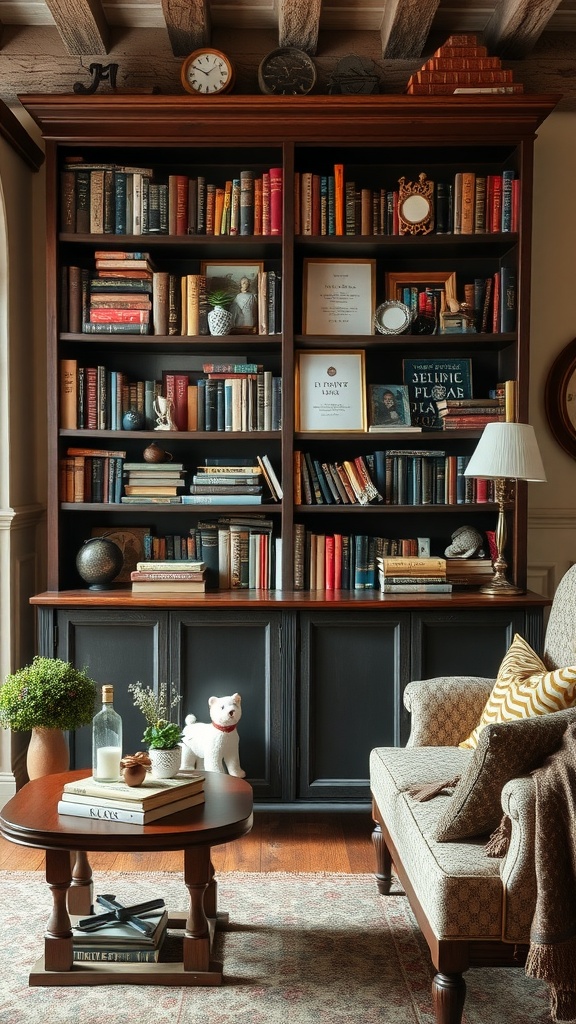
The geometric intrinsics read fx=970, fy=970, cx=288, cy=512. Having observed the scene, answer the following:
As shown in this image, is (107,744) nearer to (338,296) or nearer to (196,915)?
(196,915)

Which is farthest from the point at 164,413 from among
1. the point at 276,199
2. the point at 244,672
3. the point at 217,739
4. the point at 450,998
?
the point at 450,998

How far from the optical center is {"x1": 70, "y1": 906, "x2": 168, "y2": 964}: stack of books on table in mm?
2486

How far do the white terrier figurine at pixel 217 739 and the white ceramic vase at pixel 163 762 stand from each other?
91 cm

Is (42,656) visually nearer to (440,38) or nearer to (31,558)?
(31,558)

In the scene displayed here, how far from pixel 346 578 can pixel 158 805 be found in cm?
167

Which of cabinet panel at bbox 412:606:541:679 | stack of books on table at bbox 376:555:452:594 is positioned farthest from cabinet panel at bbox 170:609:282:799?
cabinet panel at bbox 412:606:541:679

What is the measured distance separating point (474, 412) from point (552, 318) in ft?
2.21

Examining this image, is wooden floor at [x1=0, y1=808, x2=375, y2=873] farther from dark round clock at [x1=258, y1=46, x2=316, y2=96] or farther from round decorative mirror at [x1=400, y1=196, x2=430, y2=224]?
dark round clock at [x1=258, y1=46, x2=316, y2=96]

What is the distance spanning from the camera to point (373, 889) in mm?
3062

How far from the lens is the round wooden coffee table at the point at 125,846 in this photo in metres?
2.26

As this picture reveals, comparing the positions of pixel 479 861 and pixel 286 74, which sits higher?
→ pixel 286 74

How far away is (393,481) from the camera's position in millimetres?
3889

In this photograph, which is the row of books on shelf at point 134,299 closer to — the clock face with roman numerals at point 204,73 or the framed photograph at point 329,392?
the framed photograph at point 329,392

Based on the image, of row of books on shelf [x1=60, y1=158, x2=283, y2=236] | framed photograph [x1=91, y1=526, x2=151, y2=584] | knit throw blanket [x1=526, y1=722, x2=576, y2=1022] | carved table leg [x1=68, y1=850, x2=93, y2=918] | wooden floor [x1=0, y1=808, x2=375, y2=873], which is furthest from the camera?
framed photograph [x1=91, y1=526, x2=151, y2=584]
